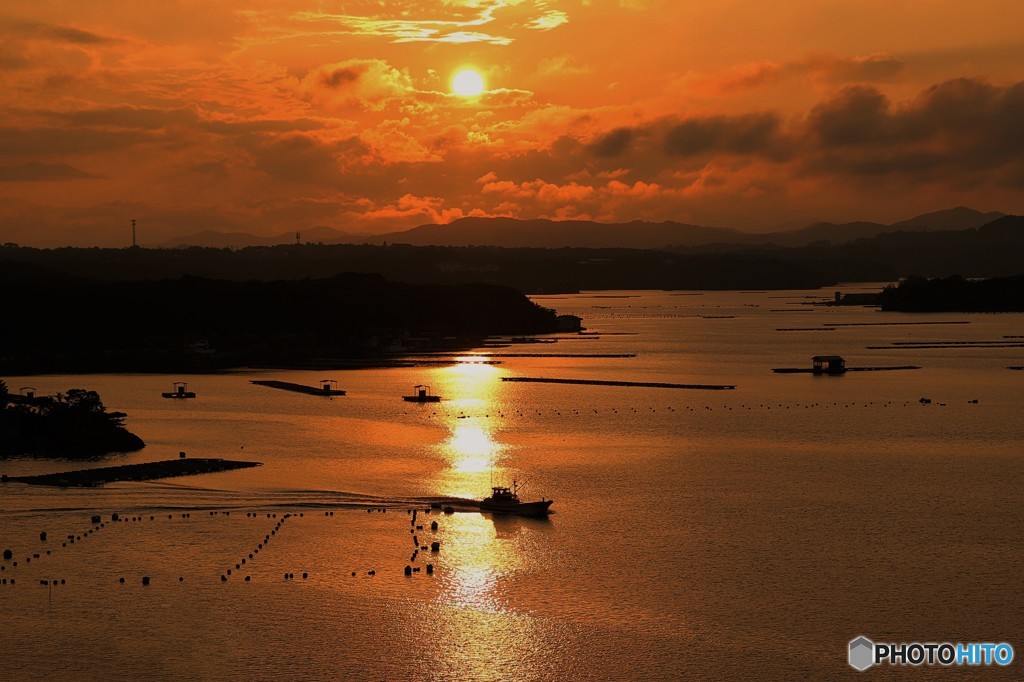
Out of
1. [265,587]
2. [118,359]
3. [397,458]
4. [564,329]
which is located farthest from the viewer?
[564,329]

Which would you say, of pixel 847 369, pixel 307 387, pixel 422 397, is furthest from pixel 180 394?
pixel 847 369

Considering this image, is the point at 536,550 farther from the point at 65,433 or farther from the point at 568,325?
the point at 568,325

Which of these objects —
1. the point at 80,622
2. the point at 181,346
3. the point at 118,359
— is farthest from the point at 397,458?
the point at 181,346

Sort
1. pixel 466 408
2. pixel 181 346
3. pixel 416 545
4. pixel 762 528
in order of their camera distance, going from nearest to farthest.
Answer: pixel 416 545
pixel 762 528
pixel 466 408
pixel 181 346

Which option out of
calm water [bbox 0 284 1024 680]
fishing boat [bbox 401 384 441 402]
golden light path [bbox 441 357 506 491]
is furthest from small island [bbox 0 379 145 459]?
fishing boat [bbox 401 384 441 402]

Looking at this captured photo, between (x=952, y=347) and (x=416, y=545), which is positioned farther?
(x=952, y=347)

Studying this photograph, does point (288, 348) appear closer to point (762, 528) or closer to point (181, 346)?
point (181, 346)

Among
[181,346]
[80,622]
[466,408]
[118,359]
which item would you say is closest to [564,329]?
[181,346]

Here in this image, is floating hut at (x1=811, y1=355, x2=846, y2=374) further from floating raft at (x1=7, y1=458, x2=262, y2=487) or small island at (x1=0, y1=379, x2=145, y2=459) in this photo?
small island at (x1=0, y1=379, x2=145, y2=459)
